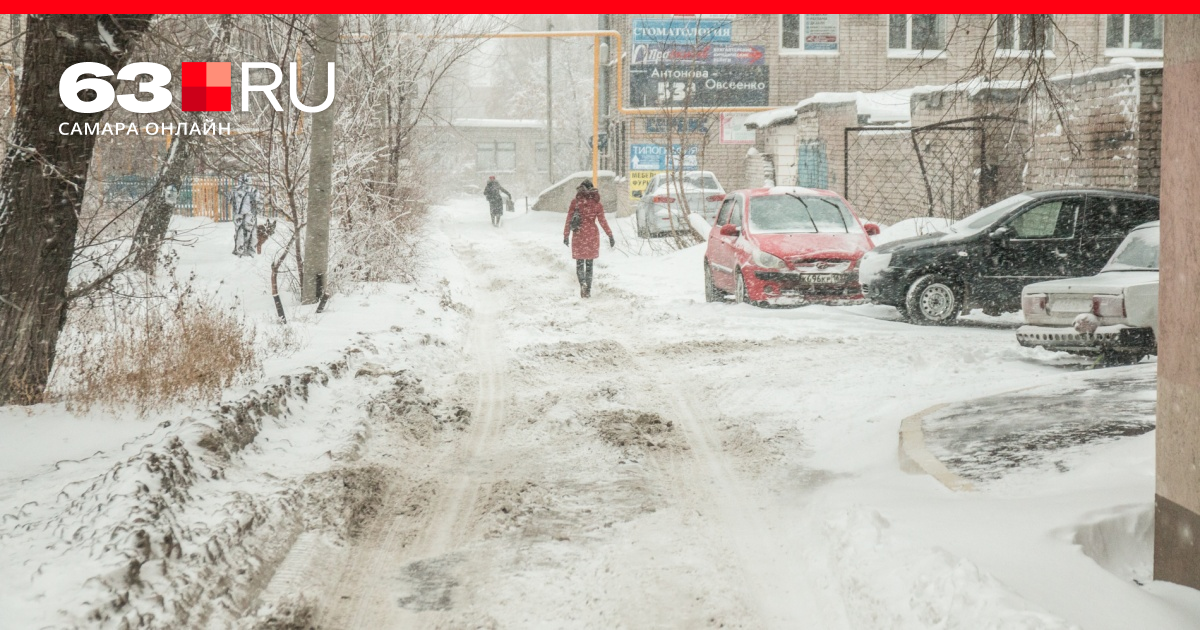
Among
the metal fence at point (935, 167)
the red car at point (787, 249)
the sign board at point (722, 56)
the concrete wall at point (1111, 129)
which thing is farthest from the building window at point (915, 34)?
the red car at point (787, 249)

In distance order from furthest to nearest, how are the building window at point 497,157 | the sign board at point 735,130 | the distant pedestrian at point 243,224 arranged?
the building window at point 497,157, the sign board at point 735,130, the distant pedestrian at point 243,224

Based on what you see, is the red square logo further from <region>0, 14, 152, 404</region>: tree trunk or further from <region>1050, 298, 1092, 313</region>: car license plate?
<region>1050, 298, 1092, 313</region>: car license plate

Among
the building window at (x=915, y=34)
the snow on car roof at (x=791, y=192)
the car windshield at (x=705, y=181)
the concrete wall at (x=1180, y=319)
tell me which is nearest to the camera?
the concrete wall at (x=1180, y=319)

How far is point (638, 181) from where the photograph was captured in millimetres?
32094

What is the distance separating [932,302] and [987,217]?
1.29 metres

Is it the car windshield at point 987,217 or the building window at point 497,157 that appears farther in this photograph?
the building window at point 497,157

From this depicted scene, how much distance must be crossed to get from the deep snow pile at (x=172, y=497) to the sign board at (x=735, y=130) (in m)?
26.1

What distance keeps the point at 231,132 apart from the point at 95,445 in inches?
329

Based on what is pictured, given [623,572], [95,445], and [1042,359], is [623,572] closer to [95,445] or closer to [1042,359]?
[95,445]

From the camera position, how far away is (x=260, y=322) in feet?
40.4

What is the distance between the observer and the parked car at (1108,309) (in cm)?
995

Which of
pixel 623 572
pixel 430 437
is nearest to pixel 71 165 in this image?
pixel 430 437

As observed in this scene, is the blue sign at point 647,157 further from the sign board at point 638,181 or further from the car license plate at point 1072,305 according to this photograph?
the car license plate at point 1072,305

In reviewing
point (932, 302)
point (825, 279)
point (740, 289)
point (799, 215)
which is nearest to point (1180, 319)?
point (932, 302)
